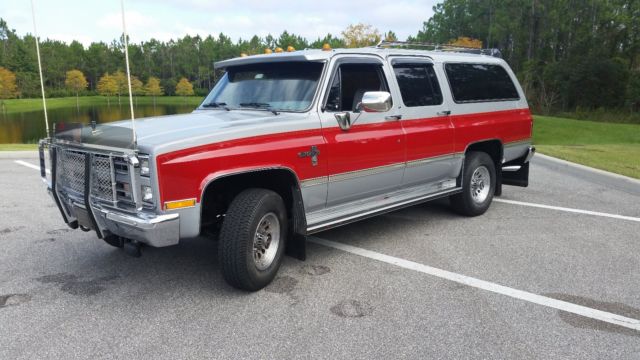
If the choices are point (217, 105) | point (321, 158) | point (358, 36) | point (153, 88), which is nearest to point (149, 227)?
point (321, 158)

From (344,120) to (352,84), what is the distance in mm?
596

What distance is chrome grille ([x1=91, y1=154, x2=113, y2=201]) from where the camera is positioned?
3932 mm

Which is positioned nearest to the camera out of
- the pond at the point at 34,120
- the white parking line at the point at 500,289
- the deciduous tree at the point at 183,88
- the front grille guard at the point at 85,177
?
the front grille guard at the point at 85,177

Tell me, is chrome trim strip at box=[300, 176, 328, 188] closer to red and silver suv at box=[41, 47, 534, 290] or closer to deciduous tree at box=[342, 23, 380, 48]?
red and silver suv at box=[41, 47, 534, 290]

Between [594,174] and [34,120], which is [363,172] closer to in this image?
[594,174]

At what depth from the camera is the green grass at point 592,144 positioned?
11.7m

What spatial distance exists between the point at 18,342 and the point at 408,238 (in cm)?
411

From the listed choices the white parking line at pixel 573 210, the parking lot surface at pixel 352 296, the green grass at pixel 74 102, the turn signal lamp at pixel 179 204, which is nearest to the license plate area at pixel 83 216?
the parking lot surface at pixel 352 296

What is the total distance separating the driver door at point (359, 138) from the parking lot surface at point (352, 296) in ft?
2.57

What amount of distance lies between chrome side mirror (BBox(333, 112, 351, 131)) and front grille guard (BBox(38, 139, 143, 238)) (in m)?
2.02

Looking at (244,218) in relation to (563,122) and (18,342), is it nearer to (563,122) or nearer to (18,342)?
(18,342)

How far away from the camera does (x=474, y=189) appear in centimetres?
713

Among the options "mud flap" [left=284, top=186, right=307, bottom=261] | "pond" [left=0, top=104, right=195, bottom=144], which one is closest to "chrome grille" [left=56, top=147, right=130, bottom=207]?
"mud flap" [left=284, top=186, right=307, bottom=261]

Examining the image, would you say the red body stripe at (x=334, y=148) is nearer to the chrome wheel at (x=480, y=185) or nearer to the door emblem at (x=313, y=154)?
the door emblem at (x=313, y=154)
